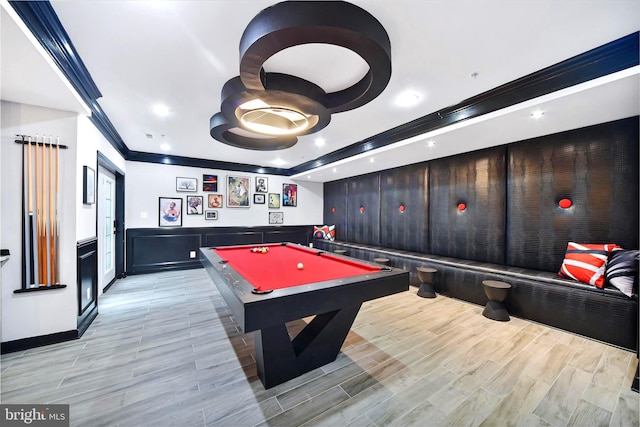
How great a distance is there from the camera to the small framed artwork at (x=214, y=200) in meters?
6.57

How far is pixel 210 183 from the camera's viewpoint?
657 cm

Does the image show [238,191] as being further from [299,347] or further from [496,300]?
[496,300]

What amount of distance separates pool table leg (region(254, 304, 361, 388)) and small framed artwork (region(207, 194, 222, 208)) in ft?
17.4

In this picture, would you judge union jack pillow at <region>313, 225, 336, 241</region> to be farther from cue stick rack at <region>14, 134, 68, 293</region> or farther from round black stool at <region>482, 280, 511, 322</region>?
cue stick rack at <region>14, 134, 68, 293</region>

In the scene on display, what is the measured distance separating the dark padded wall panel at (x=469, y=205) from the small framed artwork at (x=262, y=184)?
Result: 4.64 metres

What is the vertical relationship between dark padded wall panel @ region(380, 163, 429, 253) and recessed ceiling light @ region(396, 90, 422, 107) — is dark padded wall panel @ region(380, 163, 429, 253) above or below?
below

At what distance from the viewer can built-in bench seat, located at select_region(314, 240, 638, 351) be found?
8.30 feet

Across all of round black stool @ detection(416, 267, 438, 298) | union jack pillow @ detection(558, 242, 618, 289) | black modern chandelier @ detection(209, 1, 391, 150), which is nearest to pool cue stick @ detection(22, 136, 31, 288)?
black modern chandelier @ detection(209, 1, 391, 150)

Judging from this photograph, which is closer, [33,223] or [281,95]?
[281,95]

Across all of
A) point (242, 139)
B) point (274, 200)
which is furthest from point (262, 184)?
point (242, 139)

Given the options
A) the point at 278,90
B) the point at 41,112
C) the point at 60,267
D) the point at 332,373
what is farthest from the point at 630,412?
the point at 41,112

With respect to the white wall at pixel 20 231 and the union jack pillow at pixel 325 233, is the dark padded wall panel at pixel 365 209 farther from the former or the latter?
the white wall at pixel 20 231

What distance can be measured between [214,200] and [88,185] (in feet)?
11.7

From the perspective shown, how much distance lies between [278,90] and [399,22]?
117cm
